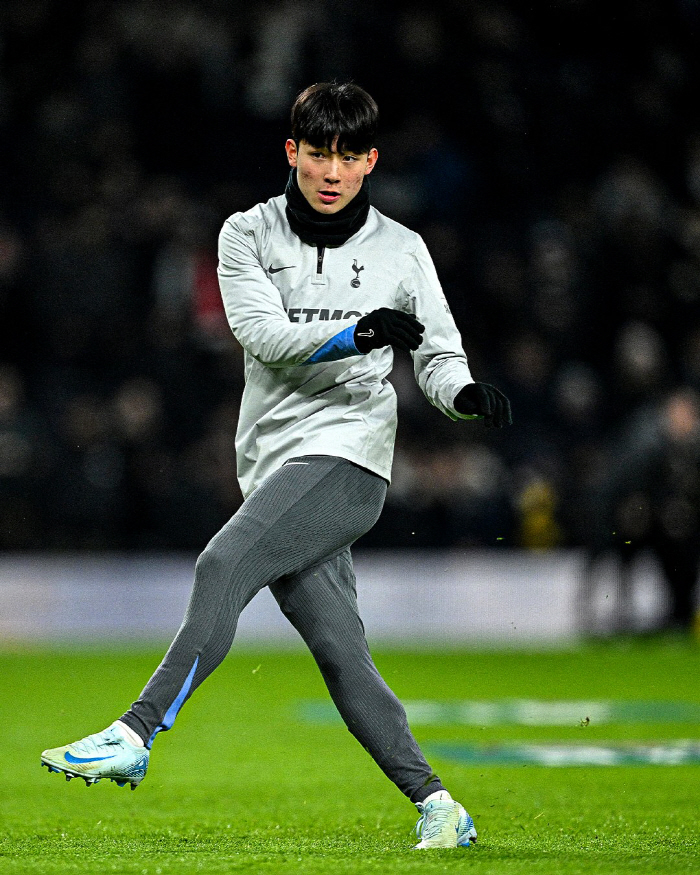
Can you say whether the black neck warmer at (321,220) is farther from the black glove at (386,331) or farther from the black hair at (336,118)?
the black glove at (386,331)

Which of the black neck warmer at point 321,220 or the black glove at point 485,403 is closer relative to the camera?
the black glove at point 485,403

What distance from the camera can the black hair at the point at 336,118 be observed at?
11.8 feet

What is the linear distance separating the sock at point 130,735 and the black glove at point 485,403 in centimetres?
108

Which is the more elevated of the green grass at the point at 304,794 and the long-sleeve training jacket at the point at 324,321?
the long-sleeve training jacket at the point at 324,321

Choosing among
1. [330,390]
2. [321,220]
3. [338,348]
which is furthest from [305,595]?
[321,220]

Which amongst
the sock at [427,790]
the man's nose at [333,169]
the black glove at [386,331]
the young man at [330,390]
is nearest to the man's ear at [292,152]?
the young man at [330,390]

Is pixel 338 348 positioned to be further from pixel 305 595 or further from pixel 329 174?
pixel 305 595

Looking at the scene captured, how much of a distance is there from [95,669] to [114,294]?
3.17 meters

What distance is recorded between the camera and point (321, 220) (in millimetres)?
3676

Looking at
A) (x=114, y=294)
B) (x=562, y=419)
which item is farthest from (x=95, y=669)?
(x=562, y=419)

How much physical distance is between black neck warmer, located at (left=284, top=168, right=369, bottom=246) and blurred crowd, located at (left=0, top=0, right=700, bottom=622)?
6994 mm

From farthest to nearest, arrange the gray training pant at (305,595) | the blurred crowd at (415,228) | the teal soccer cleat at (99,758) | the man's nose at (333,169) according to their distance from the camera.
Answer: the blurred crowd at (415,228)
the man's nose at (333,169)
the gray training pant at (305,595)
the teal soccer cleat at (99,758)

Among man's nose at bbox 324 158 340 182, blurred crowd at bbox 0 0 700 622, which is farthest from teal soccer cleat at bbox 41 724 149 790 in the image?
blurred crowd at bbox 0 0 700 622

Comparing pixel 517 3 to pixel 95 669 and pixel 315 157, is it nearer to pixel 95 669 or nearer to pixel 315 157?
pixel 95 669
